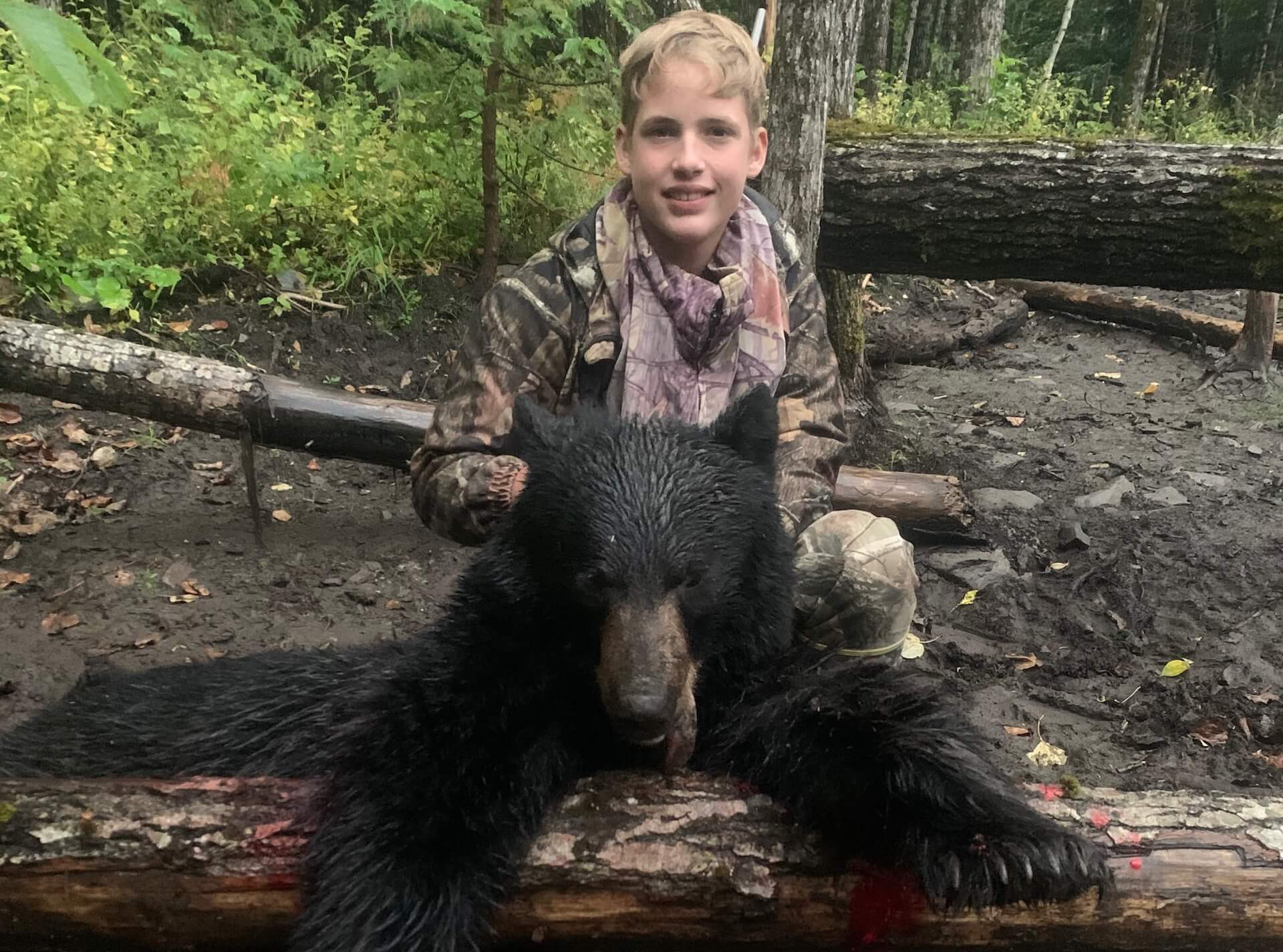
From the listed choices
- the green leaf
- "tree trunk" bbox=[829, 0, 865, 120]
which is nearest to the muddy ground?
"tree trunk" bbox=[829, 0, 865, 120]

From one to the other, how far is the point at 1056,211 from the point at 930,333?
3126mm

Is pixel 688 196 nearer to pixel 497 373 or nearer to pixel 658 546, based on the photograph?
pixel 497 373

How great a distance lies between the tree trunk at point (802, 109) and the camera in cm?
459

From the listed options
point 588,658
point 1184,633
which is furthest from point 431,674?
point 1184,633

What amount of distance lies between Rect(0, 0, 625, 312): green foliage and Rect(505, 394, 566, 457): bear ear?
3.75 m

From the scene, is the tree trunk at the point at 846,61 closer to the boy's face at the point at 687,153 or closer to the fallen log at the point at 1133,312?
the boy's face at the point at 687,153

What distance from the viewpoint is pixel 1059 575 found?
4.85 meters

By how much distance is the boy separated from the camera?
9.70 ft

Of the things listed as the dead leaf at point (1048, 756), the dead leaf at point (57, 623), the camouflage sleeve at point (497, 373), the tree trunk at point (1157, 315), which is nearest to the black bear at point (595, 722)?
the camouflage sleeve at point (497, 373)

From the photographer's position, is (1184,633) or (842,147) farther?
(842,147)

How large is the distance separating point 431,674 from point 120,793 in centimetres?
66

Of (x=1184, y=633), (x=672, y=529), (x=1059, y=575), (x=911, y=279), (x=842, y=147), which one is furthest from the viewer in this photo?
(x=911, y=279)

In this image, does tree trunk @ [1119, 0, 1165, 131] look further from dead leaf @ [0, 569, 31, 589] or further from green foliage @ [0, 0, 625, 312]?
dead leaf @ [0, 569, 31, 589]

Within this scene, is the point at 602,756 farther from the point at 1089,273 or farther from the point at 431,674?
the point at 1089,273
